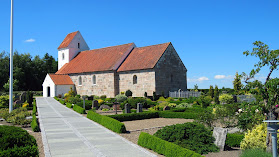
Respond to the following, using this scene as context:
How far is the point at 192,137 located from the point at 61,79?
32.9 m

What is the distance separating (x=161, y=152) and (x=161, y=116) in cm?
936

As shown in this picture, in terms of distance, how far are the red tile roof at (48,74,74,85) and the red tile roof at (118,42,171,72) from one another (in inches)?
404

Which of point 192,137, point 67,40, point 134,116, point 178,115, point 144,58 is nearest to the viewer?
point 192,137

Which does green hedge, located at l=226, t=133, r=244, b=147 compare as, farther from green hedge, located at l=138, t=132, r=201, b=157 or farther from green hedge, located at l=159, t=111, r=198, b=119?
green hedge, located at l=159, t=111, r=198, b=119

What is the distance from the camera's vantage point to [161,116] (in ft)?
55.1

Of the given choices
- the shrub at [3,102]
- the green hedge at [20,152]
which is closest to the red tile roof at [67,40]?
the shrub at [3,102]

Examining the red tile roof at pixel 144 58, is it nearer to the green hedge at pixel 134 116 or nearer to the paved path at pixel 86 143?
the green hedge at pixel 134 116

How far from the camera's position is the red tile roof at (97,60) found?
3431 centimetres

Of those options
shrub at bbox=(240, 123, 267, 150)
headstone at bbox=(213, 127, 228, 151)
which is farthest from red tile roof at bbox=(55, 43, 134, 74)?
shrub at bbox=(240, 123, 267, 150)

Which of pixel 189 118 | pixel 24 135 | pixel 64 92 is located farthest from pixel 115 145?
pixel 64 92

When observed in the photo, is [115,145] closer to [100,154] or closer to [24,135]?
[100,154]

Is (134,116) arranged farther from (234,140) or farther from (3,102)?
(3,102)

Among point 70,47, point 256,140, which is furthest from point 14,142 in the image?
point 70,47

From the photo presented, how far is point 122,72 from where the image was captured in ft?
106
